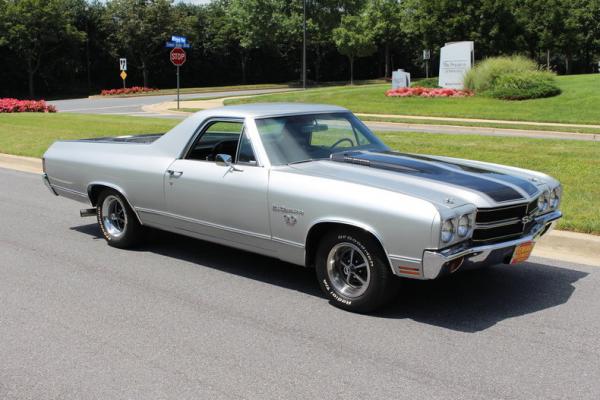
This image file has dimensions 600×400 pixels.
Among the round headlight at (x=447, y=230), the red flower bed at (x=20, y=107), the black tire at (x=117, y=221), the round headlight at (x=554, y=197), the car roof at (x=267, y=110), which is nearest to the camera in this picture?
the round headlight at (x=447, y=230)

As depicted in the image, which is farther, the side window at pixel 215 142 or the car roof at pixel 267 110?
the side window at pixel 215 142

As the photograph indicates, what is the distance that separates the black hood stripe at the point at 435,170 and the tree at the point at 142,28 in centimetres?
5046

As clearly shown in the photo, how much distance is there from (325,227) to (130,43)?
52.2 m

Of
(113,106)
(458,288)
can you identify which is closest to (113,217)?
(458,288)

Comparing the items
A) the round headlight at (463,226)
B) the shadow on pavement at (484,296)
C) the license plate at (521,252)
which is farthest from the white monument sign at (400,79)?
the round headlight at (463,226)

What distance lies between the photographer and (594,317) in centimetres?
489

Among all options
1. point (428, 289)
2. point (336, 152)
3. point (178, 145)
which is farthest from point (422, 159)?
point (178, 145)

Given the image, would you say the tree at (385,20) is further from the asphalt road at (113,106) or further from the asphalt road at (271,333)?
the asphalt road at (271,333)

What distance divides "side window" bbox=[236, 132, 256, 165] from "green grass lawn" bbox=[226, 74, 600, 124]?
18.1 m

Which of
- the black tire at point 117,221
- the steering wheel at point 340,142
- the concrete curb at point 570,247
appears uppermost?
the steering wheel at point 340,142

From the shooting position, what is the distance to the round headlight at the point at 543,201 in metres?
5.27

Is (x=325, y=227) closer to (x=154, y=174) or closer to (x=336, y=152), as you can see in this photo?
(x=336, y=152)

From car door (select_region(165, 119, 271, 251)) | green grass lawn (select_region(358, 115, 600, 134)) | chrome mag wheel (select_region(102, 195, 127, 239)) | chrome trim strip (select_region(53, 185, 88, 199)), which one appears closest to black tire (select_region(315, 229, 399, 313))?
car door (select_region(165, 119, 271, 251))

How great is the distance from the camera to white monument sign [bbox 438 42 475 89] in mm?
31469
